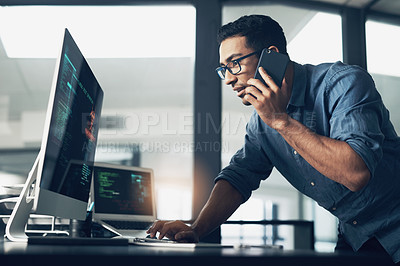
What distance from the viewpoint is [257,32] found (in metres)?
1.56

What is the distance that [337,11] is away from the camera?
124 inches

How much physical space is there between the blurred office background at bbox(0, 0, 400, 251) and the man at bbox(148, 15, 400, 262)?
1.26 m

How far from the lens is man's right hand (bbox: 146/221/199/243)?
1198 millimetres

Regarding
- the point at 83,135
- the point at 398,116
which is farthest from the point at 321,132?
the point at 398,116

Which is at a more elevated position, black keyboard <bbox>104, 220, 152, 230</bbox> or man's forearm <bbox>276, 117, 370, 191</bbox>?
man's forearm <bbox>276, 117, 370, 191</bbox>

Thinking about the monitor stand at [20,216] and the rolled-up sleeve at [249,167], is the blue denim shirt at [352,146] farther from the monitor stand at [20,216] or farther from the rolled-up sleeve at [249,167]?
the monitor stand at [20,216]

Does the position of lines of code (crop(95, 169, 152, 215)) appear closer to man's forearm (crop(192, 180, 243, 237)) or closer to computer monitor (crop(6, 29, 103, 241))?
computer monitor (crop(6, 29, 103, 241))

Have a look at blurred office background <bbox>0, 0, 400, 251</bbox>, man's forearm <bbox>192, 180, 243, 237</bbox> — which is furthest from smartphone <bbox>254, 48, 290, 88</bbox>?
blurred office background <bbox>0, 0, 400, 251</bbox>

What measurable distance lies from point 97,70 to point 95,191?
1.60m

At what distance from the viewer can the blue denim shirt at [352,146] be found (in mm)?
1116

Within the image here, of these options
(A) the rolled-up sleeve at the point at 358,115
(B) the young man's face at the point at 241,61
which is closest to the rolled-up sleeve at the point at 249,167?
(B) the young man's face at the point at 241,61

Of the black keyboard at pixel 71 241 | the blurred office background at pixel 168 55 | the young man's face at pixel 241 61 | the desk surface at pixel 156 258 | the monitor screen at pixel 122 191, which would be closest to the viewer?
the desk surface at pixel 156 258

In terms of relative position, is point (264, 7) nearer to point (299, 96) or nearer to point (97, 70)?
point (97, 70)

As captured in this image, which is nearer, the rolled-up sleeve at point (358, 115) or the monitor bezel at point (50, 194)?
the monitor bezel at point (50, 194)
